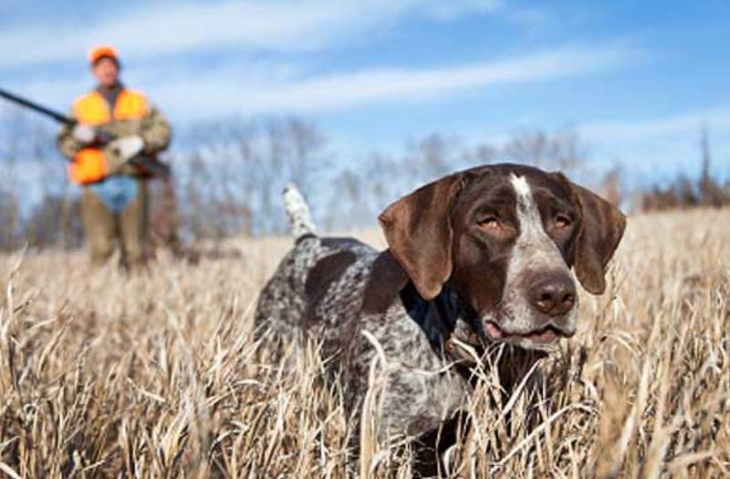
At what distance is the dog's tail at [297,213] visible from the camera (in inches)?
226

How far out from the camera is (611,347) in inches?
158

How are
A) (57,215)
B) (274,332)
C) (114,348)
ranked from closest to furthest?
(274,332) < (114,348) < (57,215)

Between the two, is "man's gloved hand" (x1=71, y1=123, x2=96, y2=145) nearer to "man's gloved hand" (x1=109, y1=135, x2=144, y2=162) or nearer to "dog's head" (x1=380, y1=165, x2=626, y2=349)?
"man's gloved hand" (x1=109, y1=135, x2=144, y2=162)

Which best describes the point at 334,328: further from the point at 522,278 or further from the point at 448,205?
the point at 522,278

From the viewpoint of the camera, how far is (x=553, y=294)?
2877 mm

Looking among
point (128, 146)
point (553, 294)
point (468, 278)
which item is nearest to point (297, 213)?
point (468, 278)

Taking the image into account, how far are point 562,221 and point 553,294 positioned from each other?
535 mm

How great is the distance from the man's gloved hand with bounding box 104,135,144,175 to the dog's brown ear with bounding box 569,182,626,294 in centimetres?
595

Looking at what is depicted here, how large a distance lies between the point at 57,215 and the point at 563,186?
30368mm

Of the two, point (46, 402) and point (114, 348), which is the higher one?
point (46, 402)

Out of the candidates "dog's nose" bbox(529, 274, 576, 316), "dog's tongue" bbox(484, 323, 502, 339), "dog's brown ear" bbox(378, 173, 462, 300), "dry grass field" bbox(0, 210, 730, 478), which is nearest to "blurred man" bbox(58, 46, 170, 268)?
"dry grass field" bbox(0, 210, 730, 478)


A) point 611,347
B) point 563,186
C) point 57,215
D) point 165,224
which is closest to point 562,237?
point 563,186

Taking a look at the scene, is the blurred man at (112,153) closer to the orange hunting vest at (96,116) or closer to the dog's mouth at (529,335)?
the orange hunting vest at (96,116)

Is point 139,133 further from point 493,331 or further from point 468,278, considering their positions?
point 493,331
